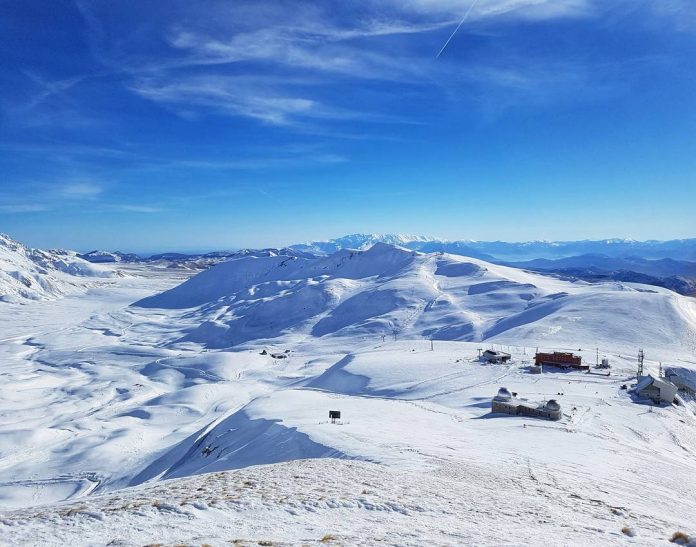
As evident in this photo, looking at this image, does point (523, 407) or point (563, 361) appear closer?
point (523, 407)

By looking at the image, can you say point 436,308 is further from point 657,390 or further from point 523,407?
point 523,407

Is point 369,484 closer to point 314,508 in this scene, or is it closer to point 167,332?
point 314,508

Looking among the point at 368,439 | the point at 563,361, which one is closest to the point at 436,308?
the point at 563,361

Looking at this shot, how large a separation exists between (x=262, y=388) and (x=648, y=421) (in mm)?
53854

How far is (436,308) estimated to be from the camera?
128625 millimetres

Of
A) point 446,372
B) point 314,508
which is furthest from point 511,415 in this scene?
point 314,508

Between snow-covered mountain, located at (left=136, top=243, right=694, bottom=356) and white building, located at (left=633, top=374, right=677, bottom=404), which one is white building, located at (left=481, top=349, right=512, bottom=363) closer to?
white building, located at (left=633, top=374, right=677, bottom=404)

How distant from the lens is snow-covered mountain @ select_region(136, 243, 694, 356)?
92.2 meters

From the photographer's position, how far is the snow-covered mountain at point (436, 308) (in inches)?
3632

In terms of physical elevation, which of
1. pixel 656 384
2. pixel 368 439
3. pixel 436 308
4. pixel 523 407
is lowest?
pixel 523 407

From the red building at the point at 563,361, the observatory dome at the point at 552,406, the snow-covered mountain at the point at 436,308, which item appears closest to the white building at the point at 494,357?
the red building at the point at 563,361

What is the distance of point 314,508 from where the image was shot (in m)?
13.6

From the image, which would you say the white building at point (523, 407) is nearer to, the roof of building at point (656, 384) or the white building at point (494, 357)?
the roof of building at point (656, 384)

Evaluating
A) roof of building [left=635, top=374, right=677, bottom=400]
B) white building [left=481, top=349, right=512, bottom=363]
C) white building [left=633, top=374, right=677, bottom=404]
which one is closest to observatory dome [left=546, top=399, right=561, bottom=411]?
white building [left=633, top=374, right=677, bottom=404]
